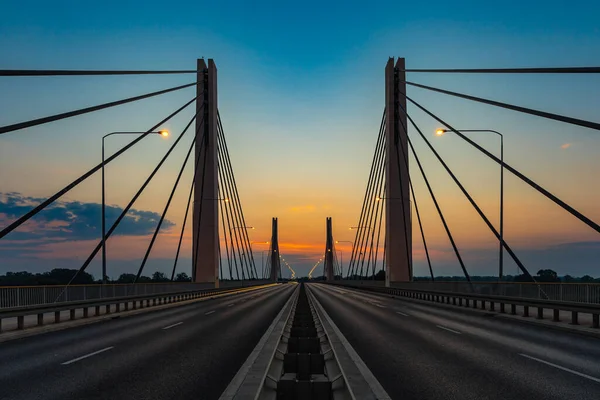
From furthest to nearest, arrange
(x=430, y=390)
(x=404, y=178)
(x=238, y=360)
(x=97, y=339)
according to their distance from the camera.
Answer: (x=404, y=178) < (x=97, y=339) < (x=238, y=360) < (x=430, y=390)

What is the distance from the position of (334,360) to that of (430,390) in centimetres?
166

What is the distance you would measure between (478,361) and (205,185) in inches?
1464

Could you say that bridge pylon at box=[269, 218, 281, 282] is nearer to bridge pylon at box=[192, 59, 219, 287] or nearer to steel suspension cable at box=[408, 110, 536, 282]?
bridge pylon at box=[192, 59, 219, 287]

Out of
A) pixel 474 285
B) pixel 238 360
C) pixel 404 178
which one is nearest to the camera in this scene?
pixel 238 360

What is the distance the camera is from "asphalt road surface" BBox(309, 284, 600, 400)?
8305 millimetres

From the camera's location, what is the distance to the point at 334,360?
9258 mm

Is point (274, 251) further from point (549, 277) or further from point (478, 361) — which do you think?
point (478, 361)

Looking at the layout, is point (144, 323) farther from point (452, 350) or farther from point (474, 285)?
point (474, 285)

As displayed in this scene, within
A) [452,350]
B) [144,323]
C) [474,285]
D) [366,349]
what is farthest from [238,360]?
[474,285]

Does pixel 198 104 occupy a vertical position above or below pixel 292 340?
above

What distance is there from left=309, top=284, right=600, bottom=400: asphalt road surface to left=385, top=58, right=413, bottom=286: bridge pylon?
24.9 meters

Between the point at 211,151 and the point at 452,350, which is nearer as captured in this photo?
the point at 452,350

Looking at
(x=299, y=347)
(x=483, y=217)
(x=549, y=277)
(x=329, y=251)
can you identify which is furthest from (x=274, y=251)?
(x=299, y=347)

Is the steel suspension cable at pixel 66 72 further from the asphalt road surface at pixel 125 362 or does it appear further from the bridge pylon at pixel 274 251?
the bridge pylon at pixel 274 251
